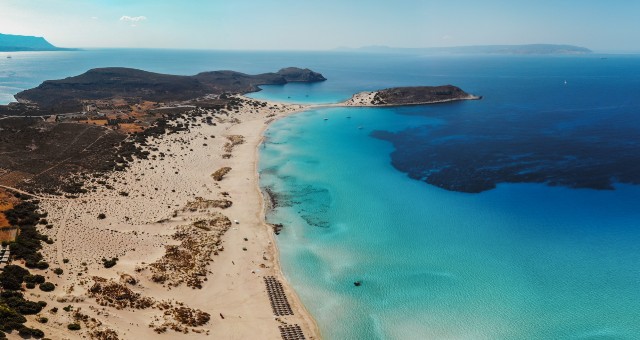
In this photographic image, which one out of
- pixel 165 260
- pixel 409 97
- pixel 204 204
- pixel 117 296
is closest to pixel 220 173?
pixel 204 204

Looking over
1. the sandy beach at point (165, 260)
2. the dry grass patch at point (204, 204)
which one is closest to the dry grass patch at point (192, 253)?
the sandy beach at point (165, 260)

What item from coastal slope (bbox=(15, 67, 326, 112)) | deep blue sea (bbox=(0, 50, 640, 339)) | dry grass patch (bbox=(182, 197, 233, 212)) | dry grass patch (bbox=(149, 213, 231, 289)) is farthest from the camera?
coastal slope (bbox=(15, 67, 326, 112))

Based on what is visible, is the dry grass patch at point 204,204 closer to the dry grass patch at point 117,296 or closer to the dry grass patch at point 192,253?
the dry grass patch at point 192,253

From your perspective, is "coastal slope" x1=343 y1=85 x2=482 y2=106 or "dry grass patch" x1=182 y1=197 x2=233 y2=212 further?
"coastal slope" x1=343 y1=85 x2=482 y2=106

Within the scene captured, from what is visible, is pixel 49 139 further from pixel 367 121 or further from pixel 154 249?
pixel 367 121

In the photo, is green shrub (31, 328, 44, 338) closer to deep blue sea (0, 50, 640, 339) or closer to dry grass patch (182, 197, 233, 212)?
deep blue sea (0, 50, 640, 339)

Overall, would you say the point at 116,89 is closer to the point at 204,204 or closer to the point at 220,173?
the point at 220,173

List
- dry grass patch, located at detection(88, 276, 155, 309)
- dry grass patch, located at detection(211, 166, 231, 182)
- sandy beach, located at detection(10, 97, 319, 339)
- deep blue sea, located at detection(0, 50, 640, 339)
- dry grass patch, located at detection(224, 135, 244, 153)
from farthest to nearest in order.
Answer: dry grass patch, located at detection(224, 135, 244, 153) < dry grass patch, located at detection(211, 166, 231, 182) < deep blue sea, located at detection(0, 50, 640, 339) < dry grass patch, located at detection(88, 276, 155, 309) < sandy beach, located at detection(10, 97, 319, 339)

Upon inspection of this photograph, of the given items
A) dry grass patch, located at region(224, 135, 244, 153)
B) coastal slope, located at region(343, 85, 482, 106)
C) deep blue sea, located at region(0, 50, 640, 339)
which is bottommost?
deep blue sea, located at region(0, 50, 640, 339)

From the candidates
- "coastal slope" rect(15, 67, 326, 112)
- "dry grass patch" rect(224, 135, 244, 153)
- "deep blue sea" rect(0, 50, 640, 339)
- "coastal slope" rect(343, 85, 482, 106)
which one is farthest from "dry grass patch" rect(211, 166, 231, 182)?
"coastal slope" rect(343, 85, 482, 106)
